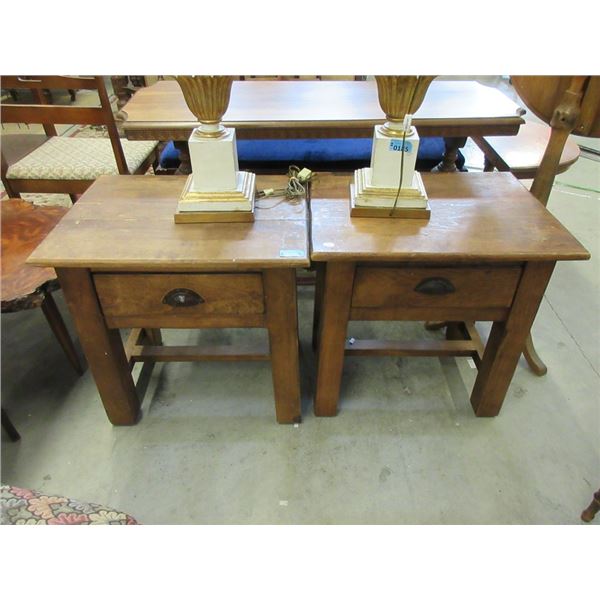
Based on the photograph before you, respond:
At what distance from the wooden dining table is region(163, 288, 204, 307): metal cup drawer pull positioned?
600 millimetres

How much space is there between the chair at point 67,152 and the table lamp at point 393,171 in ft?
3.76

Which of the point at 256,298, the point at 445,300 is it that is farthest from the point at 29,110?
the point at 445,300

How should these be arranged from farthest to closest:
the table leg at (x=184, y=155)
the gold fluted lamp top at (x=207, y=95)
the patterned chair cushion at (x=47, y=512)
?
the table leg at (x=184, y=155) < the gold fluted lamp top at (x=207, y=95) < the patterned chair cushion at (x=47, y=512)

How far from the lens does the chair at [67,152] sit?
1.65 metres

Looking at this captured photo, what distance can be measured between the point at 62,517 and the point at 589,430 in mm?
1589

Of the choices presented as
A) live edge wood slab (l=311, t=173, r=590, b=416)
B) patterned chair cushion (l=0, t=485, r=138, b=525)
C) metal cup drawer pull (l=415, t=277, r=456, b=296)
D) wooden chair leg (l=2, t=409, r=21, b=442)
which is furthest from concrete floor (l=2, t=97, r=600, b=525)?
metal cup drawer pull (l=415, t=277, r=456, b=296)

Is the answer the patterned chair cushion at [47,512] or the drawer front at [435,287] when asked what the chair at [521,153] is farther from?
the patterned chair cushion at [47,512]

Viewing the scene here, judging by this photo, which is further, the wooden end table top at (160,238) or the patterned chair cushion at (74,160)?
the patterned chair cushion at (74,160)

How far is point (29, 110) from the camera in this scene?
165 centimetres

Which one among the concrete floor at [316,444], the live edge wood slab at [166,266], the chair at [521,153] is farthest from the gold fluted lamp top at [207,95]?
the chair at [521,153]

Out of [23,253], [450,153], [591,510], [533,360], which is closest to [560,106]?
[450,153]

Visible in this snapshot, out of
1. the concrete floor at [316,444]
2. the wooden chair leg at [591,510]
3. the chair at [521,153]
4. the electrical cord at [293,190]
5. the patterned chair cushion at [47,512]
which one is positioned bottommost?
the concrete floor at [316,444]

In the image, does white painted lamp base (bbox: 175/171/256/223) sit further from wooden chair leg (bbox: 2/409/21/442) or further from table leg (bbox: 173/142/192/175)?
wooden chair leg (bbox: 2/409/21/442)

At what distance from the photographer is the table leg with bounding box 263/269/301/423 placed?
1055 millimetres
